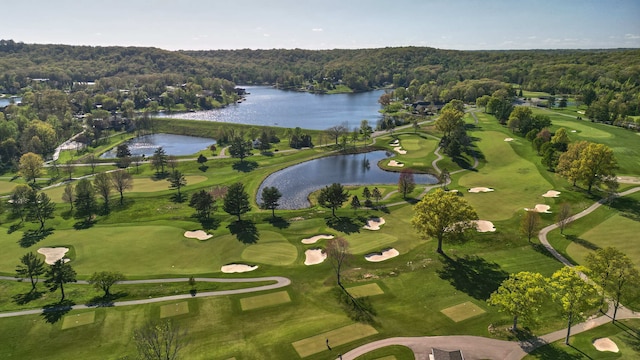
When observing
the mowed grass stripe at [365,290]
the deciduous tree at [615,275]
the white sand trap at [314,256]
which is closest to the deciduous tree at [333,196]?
the white sand trap at [314,256]

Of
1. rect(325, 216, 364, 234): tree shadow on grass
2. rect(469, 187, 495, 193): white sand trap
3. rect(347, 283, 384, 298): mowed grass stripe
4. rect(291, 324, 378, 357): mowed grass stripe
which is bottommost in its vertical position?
rect(291, 324, 378, 357): mowed grass stripe

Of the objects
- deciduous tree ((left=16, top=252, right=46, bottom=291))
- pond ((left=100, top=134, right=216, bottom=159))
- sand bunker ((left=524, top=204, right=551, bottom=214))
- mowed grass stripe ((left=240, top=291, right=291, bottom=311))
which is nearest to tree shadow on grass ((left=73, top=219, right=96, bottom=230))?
deciduous tree ((left=16, top=252, right=46, bottom=291))

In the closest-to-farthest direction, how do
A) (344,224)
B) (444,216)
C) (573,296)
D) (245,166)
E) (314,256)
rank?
(573,296) < (444,216) < (314,256) < (344,224) < (245,166)

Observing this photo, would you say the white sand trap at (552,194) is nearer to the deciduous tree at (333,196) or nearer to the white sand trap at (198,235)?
the deciduous tree at (333,196)

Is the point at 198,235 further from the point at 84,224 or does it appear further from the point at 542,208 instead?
the point at 542,208

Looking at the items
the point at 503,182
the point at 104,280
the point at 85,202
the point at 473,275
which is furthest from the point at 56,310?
the point at 503,182

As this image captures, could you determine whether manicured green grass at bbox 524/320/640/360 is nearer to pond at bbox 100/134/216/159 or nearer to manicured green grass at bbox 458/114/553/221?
manicured green grass at bbox 458/114/553/221
